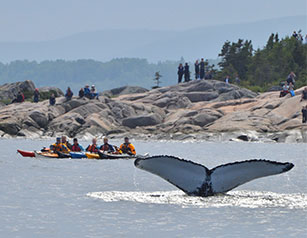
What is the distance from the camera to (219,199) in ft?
51.8

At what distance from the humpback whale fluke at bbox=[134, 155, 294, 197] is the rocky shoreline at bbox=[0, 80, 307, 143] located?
37480mm

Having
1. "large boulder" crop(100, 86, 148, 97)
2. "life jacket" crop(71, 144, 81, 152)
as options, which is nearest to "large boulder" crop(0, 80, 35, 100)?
"large boulder" crop(100, 86, 148, 97)

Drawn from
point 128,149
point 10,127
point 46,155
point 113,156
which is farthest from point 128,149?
point 10,127

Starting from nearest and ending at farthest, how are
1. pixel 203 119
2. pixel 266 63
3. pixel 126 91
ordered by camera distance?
pixel 203 119, pixel 266 63, pixel 126 91

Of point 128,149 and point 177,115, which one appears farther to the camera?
point 177,115

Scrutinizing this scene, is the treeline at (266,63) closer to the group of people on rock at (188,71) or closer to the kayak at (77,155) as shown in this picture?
the group of people on rock at (188,71)

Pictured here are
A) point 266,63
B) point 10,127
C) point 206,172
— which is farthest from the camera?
point 266,63

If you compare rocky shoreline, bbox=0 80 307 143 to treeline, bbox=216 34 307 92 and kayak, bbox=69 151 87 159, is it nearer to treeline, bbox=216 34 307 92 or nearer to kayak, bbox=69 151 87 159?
treeline, bbox=216 34 307 92

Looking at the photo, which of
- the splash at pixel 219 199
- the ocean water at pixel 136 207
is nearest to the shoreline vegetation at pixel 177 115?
the ocean water at pixel 136 207

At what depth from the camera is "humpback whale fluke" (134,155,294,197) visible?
13266 mm

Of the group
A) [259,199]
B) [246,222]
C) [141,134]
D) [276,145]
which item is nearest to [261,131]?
[276,145]

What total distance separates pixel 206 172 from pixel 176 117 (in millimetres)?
48130

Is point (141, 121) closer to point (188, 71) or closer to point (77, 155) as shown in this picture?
point (188, 71)

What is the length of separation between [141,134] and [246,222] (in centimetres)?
4421
